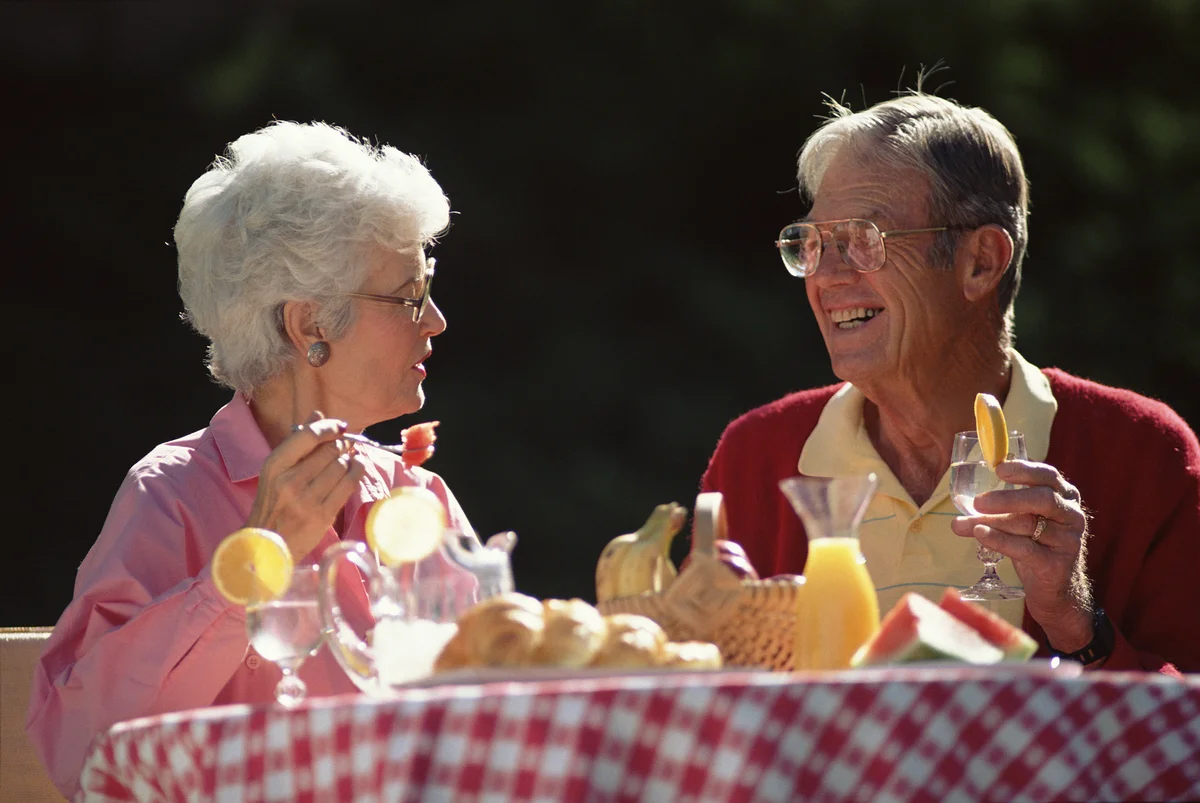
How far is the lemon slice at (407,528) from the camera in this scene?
1.94 metres

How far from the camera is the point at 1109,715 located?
5.14 ft

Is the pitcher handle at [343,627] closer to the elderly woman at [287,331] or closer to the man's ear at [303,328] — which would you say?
the elderly woman at [287,331]

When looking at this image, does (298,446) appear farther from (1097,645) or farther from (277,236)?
(1097,645)

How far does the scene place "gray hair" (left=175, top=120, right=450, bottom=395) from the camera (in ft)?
10.1

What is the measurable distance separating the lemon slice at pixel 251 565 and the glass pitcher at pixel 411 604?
4.1 inches

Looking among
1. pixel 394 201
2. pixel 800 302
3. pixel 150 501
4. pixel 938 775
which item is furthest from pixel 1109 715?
pixel 800 302

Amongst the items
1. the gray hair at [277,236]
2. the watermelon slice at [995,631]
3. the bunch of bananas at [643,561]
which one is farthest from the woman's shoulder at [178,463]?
the watermelon slice at [995,631]

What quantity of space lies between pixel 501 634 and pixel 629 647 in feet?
0.50

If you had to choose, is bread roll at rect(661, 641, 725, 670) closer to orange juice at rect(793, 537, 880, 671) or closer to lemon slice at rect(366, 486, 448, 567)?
orange juice at rect(793, 537, 880, 671)

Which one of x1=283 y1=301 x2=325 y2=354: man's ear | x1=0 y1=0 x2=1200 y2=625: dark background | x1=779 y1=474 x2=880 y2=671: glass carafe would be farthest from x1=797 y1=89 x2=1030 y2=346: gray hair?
x1=0 y1=0 x2=1200 y2=625: dark background

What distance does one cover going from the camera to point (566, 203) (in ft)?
24.0

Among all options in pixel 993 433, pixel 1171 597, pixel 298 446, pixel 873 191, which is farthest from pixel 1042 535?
pixel 298 446

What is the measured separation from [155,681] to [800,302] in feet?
16.7

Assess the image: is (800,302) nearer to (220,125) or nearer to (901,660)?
(220,125)
